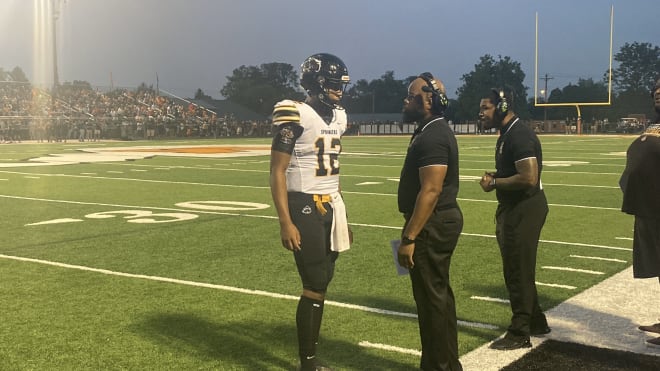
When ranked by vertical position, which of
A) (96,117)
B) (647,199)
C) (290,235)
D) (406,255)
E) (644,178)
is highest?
(96,117)

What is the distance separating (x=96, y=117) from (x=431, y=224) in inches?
2039

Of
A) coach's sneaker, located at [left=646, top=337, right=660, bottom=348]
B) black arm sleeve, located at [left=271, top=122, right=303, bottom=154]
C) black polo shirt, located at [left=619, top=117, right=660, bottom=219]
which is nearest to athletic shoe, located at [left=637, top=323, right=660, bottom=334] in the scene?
coach's sneaker, located at [left=646, top=337, right=660, bottom=348]

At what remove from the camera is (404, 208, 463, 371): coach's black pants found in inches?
157

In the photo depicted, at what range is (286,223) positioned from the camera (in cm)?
400

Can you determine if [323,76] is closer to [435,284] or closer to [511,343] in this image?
[435,284]

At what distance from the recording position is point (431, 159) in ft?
12.6

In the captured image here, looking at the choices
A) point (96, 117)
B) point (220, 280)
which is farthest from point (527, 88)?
point (220, 280)

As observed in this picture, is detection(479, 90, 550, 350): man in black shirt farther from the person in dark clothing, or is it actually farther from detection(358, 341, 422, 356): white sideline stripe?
the person in dark clothing

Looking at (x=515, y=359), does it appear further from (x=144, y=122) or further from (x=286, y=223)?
(x=144, y=122)

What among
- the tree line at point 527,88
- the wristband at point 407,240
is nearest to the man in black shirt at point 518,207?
the wristband at point 407,240

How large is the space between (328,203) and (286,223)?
0.33 metres

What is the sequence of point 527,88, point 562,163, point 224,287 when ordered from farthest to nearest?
point 527,88 < point 562,163 < point 224,287

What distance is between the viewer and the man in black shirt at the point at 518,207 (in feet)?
15.8

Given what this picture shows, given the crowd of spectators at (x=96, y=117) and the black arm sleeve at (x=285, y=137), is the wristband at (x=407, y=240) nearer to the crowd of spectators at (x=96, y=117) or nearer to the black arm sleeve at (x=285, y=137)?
the black arm sleeve at (x=285, y=137)
